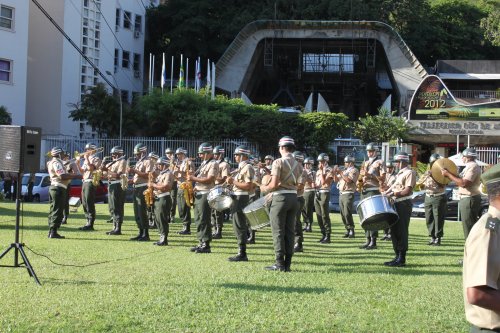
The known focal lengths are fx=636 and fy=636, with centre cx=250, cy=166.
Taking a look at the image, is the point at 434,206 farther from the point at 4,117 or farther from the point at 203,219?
the point at 4,117

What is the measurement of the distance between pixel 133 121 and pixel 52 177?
23.3 meters

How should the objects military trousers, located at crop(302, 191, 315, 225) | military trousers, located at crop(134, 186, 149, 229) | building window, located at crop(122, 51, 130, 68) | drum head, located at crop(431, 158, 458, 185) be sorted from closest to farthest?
drum head, located at crop(431, 158, 458, 185)
military trousers, located at crop(134, 186, 149, 229)
military trousers, located at crop(302, 191, 315, 225)
building window, located at crop(122, 51, 130, 68)

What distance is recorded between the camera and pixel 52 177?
14.8 m

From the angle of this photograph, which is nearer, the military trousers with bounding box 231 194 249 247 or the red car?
the military trousers with bounding box 231 194 249 247

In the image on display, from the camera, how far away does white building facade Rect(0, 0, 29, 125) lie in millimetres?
36438

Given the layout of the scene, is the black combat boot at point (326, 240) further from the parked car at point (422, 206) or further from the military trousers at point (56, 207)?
the parked car at point (422, 206)

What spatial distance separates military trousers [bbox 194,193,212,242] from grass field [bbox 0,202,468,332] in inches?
15.1

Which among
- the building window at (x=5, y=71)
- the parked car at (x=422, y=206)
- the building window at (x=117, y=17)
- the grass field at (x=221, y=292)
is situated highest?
the building window at (x=117, y=17)

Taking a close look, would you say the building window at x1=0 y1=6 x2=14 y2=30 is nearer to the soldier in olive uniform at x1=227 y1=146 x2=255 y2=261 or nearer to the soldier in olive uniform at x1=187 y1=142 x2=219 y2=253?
the soldier in olive uniform at x1=187 y1=142 x2=219 y2=253

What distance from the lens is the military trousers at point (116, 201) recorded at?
16047 millimetres

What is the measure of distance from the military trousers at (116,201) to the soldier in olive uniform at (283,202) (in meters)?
6.70

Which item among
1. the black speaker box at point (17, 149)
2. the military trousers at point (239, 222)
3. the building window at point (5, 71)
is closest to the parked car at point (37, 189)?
the building window at point (5, 71)

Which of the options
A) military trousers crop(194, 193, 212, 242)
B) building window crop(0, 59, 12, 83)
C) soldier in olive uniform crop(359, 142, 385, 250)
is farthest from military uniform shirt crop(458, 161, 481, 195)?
building window crop(0, 59, 12, 83)

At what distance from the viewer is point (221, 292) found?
27.1 ft
